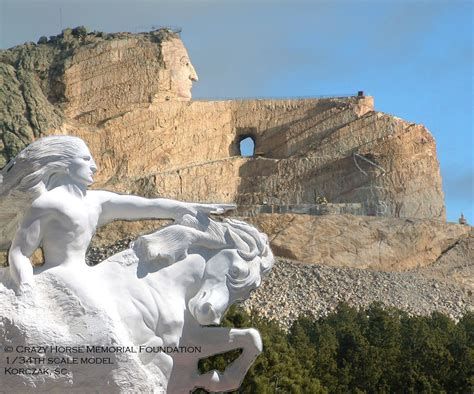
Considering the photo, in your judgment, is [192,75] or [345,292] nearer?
[345,292]

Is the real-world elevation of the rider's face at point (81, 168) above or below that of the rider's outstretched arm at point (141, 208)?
above

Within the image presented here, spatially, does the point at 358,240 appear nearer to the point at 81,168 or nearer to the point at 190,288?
the point at 190,288

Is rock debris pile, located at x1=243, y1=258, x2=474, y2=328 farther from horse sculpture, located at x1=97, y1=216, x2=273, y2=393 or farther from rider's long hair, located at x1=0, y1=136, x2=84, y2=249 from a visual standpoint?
rider's long hair, located at x1=0, y1=136, x2=84, y2=249

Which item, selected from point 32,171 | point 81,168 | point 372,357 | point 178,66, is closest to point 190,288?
point 81,168

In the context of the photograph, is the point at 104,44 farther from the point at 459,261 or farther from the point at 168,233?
the point at 168,233

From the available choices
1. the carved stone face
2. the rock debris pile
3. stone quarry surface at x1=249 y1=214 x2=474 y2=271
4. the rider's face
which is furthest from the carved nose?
the rider's face

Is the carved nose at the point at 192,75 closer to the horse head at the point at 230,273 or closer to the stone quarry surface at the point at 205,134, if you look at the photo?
the stone quarry surface at the point at 205,134

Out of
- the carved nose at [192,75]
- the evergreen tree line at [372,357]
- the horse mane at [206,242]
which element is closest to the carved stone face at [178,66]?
the carved nose at [192,75]
